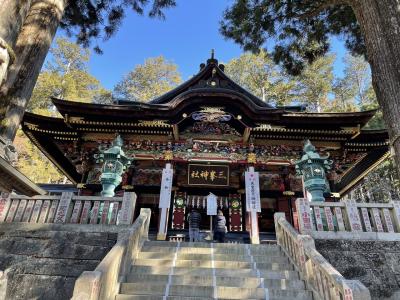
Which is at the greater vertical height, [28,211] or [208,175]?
[208,175]

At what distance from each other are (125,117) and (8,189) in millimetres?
6816

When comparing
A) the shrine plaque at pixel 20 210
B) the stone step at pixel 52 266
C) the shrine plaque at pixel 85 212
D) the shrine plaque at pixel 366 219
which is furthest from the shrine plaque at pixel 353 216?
the shrine plaque at pixel 20 210

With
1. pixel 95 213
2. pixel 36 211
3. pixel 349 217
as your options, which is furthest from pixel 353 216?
pixel 36 211

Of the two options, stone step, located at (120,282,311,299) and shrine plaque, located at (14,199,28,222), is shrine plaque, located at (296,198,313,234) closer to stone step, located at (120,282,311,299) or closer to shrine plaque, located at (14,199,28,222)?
stone step, located at (120,282,311,299)

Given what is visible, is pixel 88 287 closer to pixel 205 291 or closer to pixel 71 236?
pixel 205 291

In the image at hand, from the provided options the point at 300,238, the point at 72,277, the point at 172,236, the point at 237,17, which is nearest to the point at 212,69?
the point at 237,17

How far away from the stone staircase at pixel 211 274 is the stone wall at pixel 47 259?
2.92 feet

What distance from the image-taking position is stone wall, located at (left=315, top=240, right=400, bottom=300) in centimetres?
514

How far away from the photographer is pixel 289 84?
24125 millimetres

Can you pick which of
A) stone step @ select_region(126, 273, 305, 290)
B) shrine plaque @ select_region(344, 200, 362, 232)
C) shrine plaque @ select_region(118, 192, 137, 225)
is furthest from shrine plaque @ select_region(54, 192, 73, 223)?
shrine plaque @ select_region(344, 200, 362, 232)

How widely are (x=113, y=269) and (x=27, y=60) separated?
12.7 feet

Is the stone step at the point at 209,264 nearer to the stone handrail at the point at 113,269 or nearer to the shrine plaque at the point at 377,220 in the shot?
the stone handrail at the point at 113,269

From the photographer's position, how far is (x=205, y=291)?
16.0ft

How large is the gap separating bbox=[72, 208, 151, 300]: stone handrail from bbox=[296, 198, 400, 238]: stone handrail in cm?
345
